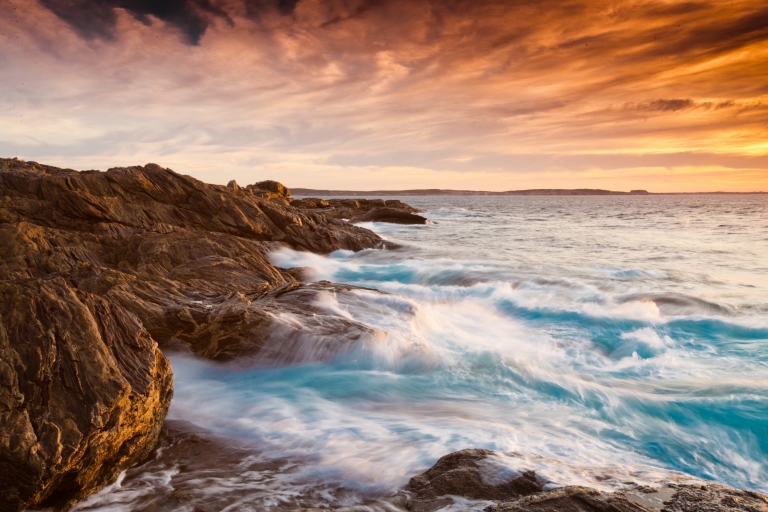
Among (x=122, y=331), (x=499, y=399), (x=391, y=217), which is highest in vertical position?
(x=122, y=331)

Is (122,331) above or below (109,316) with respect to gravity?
below

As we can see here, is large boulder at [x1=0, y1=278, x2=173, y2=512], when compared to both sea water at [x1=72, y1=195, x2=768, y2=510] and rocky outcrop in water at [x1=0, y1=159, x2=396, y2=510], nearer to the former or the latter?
rocky outcrop in water at [x1=0, y1=159, x2=396, y2=510]

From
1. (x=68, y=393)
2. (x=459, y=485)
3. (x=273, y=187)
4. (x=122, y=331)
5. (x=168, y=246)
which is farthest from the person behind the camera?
(x=273, y=187)

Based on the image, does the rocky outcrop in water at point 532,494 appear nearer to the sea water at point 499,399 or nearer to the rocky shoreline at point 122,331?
the rocky shoreline at point 122,331

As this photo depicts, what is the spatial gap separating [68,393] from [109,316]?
3.45 ft

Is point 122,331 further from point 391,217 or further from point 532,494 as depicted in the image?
point 391,217

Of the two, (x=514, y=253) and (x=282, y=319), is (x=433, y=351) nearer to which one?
(x=282, y=319)

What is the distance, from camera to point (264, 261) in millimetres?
14125

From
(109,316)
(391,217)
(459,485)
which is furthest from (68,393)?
(391,217)

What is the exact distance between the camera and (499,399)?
800 cm

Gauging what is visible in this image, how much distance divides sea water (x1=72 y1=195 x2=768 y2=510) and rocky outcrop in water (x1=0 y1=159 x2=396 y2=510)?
1.67ft

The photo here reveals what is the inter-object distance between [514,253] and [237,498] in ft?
77.1

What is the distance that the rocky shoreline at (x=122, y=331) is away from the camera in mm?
4398

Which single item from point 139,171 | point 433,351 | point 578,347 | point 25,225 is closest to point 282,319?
point 433,351
